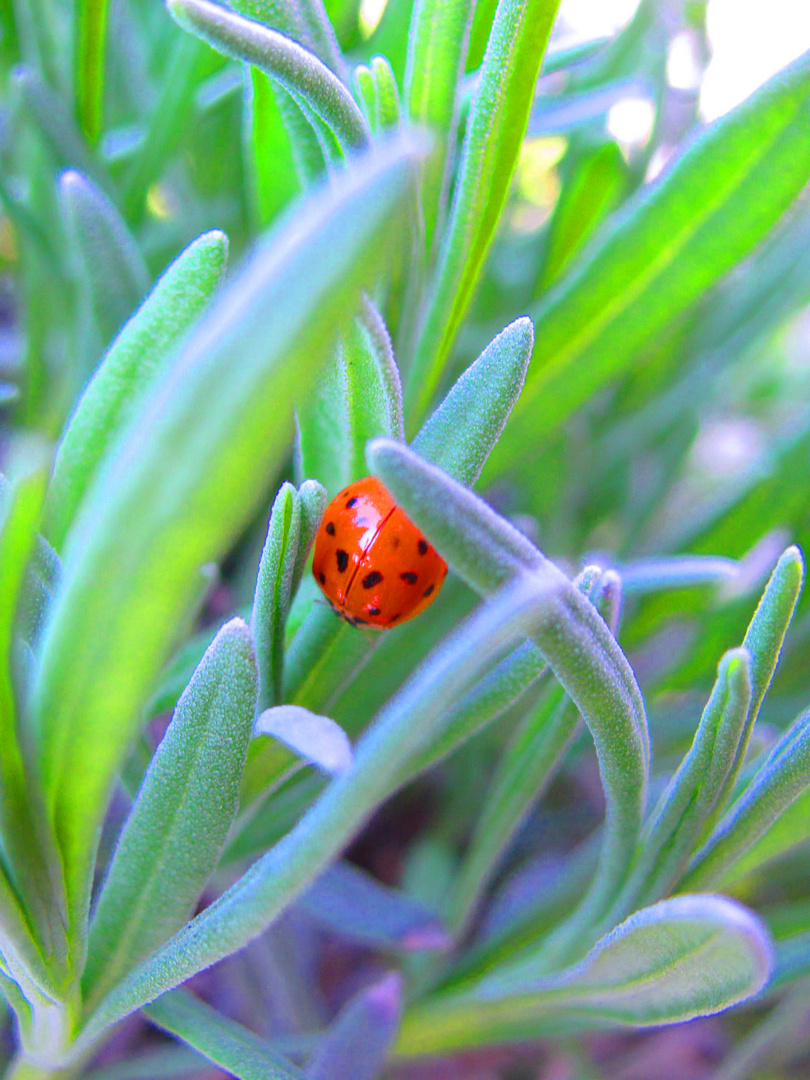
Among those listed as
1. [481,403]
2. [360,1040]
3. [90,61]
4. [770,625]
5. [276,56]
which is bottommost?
[360,1040]

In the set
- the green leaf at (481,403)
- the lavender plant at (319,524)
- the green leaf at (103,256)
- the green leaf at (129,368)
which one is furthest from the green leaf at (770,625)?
the green leaf at (103,256)

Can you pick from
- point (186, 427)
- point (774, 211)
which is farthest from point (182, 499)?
point (774, 211)

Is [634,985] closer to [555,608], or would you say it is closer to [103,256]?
[555,608]

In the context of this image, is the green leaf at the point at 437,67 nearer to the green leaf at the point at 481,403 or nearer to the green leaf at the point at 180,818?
the green leaf at the point at 481,403

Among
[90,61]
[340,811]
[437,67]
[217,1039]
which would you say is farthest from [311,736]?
[90,61]

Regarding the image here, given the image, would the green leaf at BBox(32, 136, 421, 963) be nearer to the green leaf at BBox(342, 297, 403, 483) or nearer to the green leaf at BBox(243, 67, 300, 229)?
the green leaf at BBox(342, 297, 403, 483)

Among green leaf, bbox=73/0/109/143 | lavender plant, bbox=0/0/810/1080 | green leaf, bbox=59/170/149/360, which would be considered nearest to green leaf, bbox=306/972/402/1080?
lavender plant, bbox=0/0/810/1080
